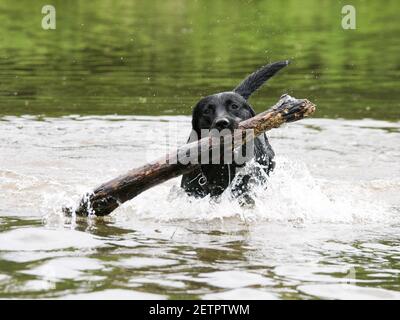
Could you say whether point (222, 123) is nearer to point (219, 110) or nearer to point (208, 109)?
point (219, 110)

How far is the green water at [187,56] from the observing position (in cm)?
1329

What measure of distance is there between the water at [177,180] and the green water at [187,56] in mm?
72

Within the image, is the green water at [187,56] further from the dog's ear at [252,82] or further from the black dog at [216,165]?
the black dog at [216,165]

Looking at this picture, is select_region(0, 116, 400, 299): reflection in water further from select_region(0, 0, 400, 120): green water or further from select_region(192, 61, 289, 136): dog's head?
select_region(0, 0, 400, 120): green water

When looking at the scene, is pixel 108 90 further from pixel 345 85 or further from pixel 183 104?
pixel 345 85

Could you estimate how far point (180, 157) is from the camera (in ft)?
20.8

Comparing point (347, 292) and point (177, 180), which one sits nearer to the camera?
point (347, 292)

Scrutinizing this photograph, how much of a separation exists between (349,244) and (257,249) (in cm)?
65

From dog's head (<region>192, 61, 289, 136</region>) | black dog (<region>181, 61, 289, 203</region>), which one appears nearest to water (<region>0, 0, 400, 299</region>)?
black dog (<region>181, 61, 289, 203</region>)

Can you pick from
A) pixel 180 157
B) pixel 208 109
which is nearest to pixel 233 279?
pixel 180 157

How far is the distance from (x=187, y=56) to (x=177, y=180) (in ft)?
32.9

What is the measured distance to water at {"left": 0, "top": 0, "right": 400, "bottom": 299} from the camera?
510cm

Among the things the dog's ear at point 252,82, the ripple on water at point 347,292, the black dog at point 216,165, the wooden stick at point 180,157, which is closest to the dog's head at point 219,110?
the black dog at point 216,165
